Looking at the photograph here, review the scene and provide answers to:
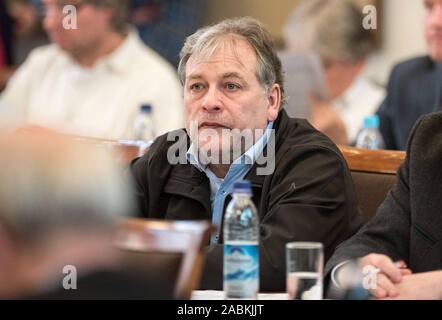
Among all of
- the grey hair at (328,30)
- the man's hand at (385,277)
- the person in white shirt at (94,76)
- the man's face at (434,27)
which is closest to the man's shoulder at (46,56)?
the person in white shirt at (94,76)

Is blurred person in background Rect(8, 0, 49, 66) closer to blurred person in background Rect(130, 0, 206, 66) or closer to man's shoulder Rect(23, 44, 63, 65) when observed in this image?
blurred person in background Rect(130, 0, 206, 66)

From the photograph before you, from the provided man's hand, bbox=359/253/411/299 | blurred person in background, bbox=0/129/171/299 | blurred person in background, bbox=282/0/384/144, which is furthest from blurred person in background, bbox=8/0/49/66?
blurred person in background, bbox=0/129/171/299

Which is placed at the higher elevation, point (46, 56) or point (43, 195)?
point (46, 56)

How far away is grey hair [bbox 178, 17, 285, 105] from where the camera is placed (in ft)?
9.28

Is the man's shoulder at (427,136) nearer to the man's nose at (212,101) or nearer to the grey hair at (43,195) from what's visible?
the man's nose at (212,101)

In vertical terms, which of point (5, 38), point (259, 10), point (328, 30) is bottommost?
point (328, 30)

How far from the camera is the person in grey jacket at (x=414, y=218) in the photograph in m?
2.41

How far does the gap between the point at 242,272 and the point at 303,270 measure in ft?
0.43

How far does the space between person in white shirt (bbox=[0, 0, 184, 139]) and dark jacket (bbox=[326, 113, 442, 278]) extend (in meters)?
2.67

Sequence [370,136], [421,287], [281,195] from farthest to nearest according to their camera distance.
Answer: [370,136] → [281,195] → [421,287]

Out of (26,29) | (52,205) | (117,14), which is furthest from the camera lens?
(26,29)

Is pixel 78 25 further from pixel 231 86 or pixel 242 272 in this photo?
pixel 242 272

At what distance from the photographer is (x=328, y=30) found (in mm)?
5566

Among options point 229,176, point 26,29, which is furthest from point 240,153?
point 26,29
